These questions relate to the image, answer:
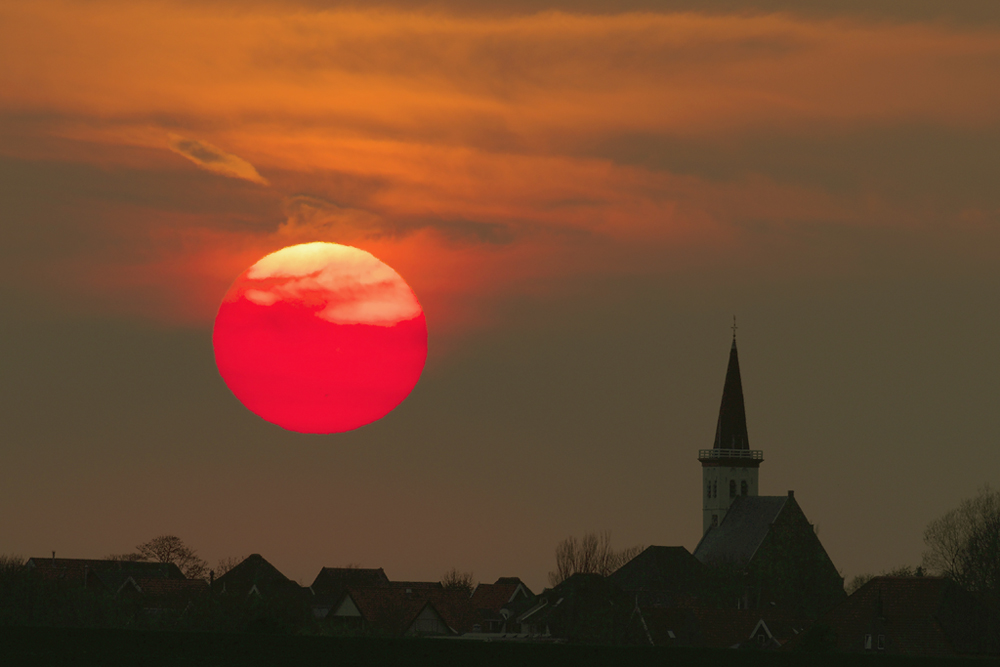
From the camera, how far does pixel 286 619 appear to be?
2960 inches

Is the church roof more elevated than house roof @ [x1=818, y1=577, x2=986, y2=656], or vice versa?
the church roof

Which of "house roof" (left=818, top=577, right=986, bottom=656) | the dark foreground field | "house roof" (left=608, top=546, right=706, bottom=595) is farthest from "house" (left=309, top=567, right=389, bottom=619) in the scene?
the dark foreground field

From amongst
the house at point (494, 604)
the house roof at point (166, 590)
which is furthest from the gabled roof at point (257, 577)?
the house at point (494, 604)

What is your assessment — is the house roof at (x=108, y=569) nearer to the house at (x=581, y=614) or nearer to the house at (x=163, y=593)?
the house at (x=163, y=593)

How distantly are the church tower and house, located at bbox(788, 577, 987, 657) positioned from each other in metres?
106

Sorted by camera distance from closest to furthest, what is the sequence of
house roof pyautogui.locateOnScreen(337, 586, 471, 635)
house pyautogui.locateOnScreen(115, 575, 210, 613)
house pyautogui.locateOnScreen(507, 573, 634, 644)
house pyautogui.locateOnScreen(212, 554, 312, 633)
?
house pyautogui.locateOnScreen(212, 554, 312, 633), house pyautogui.locateOnScreen(115, 575, 210, 613), house pyautogui.locateOnScreen(507, 573, 634, 644), house roof pyautogui.locateOnScreen(337, 586, 471, 635)

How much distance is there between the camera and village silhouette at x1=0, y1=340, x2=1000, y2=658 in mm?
80125

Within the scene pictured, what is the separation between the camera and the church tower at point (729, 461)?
190500 millimetres

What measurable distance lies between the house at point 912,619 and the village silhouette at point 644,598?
0.24 feet

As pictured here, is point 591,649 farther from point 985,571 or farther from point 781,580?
point 781,580

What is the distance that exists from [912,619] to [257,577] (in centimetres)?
6217

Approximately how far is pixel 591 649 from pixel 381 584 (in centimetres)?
10180

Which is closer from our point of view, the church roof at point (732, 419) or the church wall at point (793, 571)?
the church wall at point (793, 571)

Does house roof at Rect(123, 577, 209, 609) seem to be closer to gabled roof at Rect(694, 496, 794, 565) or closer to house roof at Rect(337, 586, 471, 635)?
house roof at Rect(337, 586, 471, 635)
